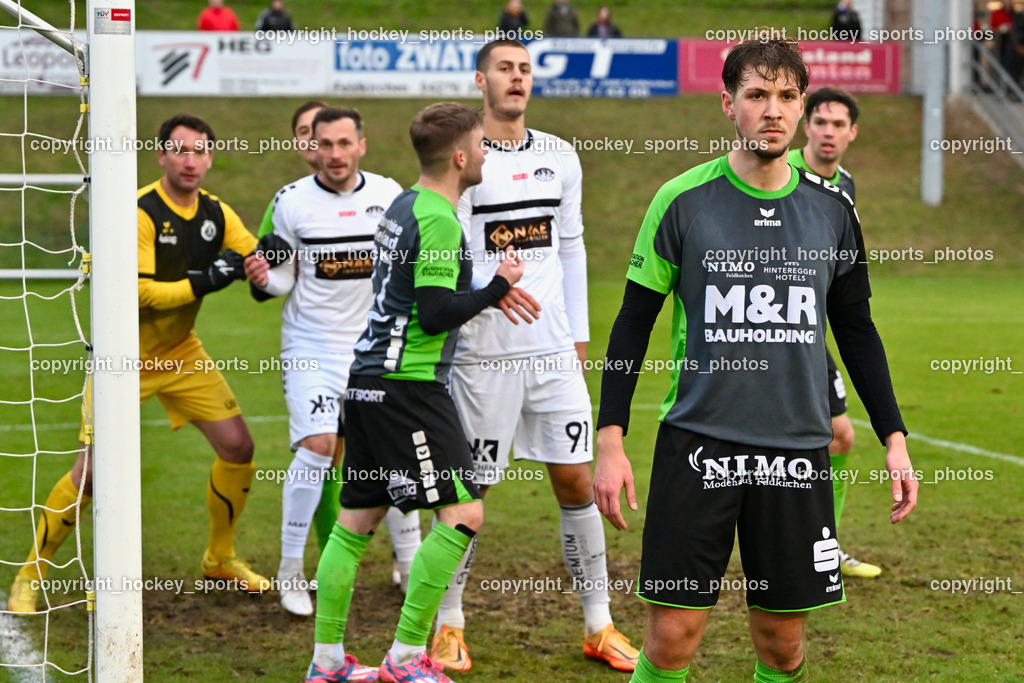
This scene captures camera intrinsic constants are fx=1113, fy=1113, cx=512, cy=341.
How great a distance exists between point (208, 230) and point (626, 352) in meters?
3.26

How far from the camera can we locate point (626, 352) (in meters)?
3.26

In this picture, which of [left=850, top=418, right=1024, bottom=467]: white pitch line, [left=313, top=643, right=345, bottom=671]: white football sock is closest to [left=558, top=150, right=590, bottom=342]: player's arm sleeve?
[left=313, top=643, right=345, bottom=671]: white football sock

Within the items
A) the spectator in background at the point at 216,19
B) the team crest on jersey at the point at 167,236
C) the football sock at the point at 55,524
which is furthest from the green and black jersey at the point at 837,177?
the spectator in background at the point at 216,19

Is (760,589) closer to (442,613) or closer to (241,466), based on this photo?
(442,613)

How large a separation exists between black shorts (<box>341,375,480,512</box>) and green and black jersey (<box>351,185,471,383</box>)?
70 millimetres

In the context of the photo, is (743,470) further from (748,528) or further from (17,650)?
(17,650)

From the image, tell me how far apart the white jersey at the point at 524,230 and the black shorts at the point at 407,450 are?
63 cm

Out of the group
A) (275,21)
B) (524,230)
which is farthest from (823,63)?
(524,230)

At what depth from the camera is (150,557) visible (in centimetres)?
605

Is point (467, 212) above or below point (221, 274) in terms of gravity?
above

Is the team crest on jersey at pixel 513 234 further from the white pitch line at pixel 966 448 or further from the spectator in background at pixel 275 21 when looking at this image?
the spectator in background at pixel 275 21

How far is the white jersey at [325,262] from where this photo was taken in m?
5.63

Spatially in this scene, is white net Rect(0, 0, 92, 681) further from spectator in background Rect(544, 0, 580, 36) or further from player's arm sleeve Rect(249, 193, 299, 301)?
spectator in background Rect(544, 0, 580, 36)

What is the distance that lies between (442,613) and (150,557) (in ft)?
6.81
